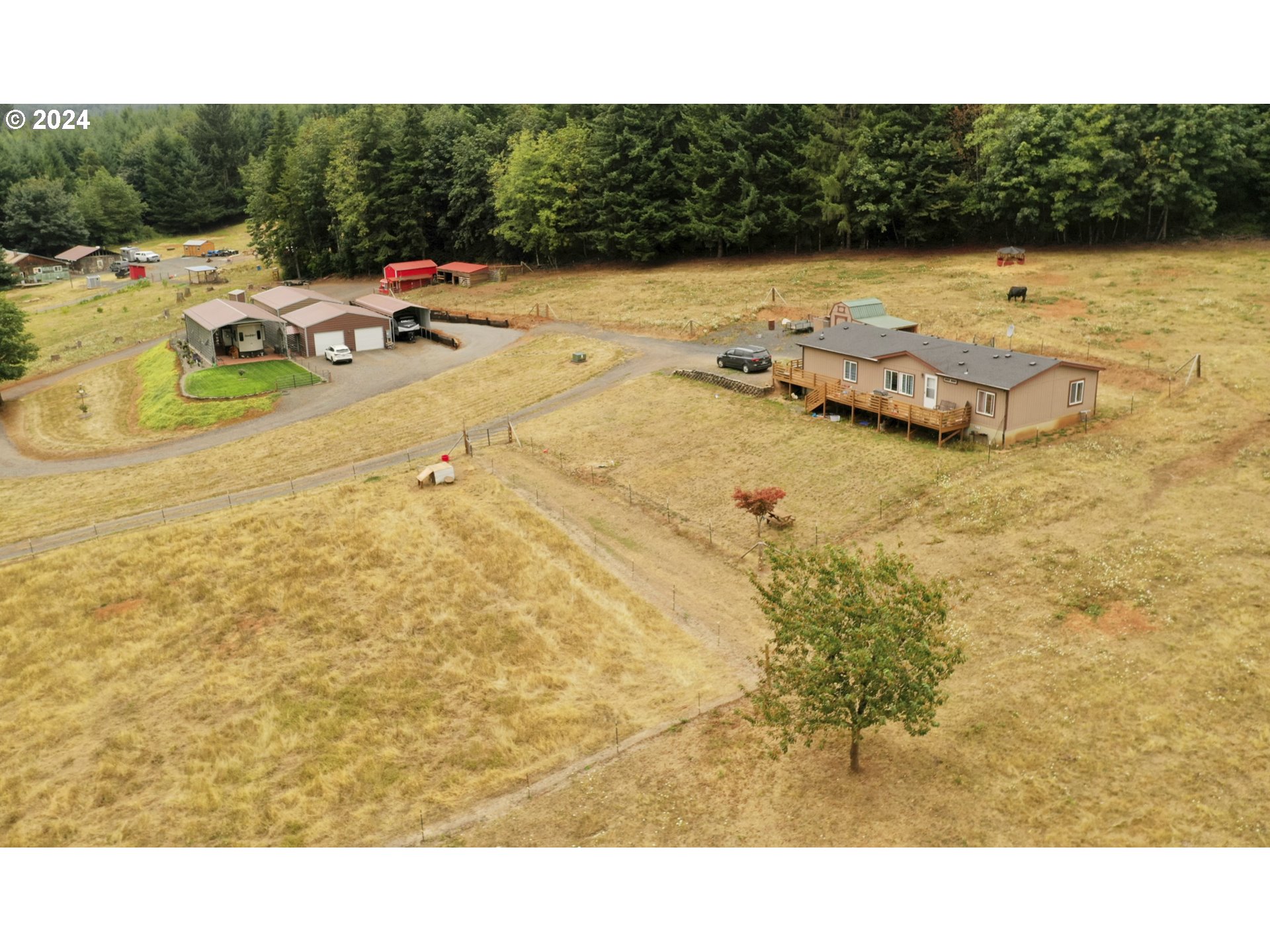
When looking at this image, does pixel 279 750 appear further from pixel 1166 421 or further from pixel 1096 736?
pixel 1166 421

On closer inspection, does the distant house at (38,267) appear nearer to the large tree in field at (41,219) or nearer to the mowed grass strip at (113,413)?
the large tree in field at (41,219)

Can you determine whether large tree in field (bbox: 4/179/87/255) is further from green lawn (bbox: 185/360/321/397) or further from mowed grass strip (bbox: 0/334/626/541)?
mowed grass strip (bbox: 0/334/626/541)

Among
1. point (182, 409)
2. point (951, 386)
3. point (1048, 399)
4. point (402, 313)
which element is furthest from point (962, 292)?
point (182, 409)

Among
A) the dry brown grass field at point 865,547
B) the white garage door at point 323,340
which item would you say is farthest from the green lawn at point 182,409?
the dry brown grass field at point 865,547

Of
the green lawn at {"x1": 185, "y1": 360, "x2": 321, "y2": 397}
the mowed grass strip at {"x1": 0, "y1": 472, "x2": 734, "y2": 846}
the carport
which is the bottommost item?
the mowed grass strip at {"x1": 0, "y1": 472, "x2": 734, "y2": 846}

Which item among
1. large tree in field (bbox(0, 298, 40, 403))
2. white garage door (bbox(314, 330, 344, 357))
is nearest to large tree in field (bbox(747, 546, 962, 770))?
white garage door (bbox(314, 330, 344, 357))

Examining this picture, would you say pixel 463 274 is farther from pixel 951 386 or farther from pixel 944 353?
pixel 951 386
